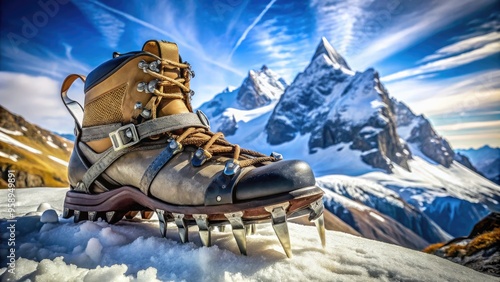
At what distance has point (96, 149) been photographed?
2.12m

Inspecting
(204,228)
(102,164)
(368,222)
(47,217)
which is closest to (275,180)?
(204,228)

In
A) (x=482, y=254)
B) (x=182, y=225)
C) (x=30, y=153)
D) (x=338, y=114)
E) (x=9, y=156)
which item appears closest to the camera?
(x=182, y=225)

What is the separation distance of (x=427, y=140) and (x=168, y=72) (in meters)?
210

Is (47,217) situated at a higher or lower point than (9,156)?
lower

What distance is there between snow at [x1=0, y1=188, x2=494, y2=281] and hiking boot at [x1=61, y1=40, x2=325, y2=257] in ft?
0.32

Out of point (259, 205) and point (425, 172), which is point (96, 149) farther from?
point (425, 172)

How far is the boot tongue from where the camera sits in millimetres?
1959

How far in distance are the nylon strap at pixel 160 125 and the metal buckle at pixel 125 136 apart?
0.09 feet

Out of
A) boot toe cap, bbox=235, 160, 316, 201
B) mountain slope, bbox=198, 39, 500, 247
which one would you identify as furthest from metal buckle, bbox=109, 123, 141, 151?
mountain slope, bbox=198, 39, 500, 247

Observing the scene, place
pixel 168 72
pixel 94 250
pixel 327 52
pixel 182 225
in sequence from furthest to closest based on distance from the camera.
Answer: pixel 327 52
pixel 168 72
pixel 182 225
pixel 94 250

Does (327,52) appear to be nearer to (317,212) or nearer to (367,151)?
(367,151)

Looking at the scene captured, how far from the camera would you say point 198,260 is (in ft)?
4.39


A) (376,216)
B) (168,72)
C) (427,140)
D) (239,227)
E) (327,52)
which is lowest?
(376,216)

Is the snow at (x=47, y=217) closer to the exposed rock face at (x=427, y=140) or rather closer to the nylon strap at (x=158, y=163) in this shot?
the nylon strap at (x=158, y=163)
